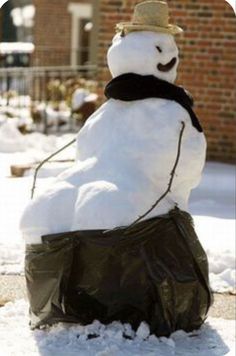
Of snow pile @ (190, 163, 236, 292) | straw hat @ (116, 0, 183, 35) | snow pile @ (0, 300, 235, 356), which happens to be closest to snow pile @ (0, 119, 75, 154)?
snow pile @ (190, 163, 236, 292)

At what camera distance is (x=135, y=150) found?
4227 millimetres

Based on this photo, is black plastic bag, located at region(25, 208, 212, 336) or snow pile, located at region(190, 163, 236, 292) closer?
black plastic bag, located at region(25, 208, 212, 336)

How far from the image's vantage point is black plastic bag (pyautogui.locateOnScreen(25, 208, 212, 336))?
4109mm

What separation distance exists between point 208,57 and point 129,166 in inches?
199

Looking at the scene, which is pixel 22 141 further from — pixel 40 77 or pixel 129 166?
pixel 129 166

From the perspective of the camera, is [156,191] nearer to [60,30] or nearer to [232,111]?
[232,111]

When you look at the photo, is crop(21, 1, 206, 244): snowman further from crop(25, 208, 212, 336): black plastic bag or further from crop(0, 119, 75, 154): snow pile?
crop(0, 119, 75, 154): snow pile

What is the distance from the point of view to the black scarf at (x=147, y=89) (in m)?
4.26

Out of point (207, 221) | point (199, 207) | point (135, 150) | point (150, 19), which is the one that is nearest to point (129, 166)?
point (135, 150)

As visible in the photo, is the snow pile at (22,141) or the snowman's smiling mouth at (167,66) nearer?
the snowman's smiling mouth at (167,66)

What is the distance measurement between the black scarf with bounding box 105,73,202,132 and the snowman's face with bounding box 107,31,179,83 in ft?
0.14

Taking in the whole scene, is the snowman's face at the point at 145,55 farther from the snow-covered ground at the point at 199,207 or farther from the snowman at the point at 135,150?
the snow-covered ground at the point at 199,207

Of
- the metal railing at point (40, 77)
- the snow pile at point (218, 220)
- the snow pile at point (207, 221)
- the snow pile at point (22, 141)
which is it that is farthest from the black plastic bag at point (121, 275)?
the metal railing at point (40, 77)

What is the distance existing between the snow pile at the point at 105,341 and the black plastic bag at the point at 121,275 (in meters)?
0.06
